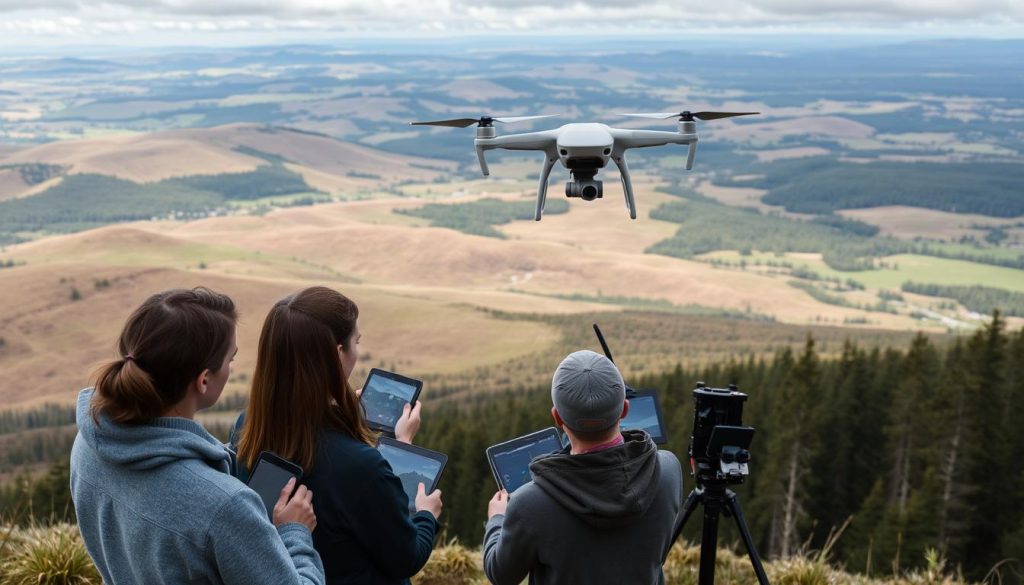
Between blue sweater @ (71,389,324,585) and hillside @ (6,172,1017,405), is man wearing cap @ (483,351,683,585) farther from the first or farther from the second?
hillside @ (6,172,1017,405)

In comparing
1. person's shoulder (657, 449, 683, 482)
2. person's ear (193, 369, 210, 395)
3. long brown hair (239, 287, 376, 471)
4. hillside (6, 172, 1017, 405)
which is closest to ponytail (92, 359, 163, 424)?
person's ear (193, 369, 210, 395)

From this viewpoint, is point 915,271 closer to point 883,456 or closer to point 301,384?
point 883,456

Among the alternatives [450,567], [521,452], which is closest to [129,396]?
[521,452]

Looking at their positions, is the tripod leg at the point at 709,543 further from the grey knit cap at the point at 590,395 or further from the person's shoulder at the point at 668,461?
the grey knit cap at the point at 590,395

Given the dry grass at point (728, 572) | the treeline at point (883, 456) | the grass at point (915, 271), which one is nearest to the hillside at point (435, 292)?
the grass at point (915, 271)

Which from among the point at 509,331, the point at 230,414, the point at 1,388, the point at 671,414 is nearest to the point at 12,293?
the point at 1,388
